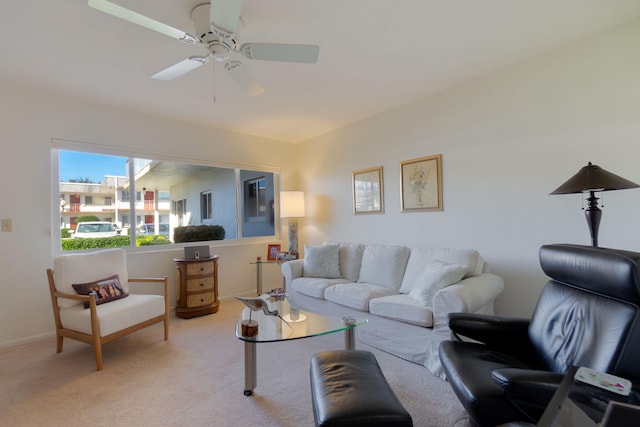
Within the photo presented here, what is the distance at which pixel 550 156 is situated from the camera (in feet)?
8.14

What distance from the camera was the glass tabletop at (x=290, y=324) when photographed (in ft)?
6.23

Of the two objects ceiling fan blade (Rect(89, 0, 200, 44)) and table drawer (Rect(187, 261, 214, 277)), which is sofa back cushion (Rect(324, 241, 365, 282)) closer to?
table drawer (Rect(187, 261, 214, 277))

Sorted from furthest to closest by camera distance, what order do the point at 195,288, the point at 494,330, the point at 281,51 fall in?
the point at 195,288, the point at 281,51, the point at 494,330

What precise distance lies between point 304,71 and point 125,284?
272 cm

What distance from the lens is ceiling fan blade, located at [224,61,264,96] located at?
2.08 metres

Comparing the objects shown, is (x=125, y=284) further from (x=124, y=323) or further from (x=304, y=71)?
(x=304, y=71)

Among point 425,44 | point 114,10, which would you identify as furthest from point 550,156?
point 114,10

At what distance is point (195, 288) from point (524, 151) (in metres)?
3.70

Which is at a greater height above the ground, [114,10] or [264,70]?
[264,70]

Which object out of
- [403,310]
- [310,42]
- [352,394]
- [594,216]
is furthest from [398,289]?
[310,42]

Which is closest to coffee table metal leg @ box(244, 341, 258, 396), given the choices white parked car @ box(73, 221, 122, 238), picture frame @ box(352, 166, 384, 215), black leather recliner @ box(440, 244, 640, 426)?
black leather recliner @ box(440, 244, 640, 426)

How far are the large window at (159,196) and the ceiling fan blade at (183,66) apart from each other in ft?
6.28

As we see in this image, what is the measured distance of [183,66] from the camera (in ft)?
6.81

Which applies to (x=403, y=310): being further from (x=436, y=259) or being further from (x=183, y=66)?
(x=183, y=66)
